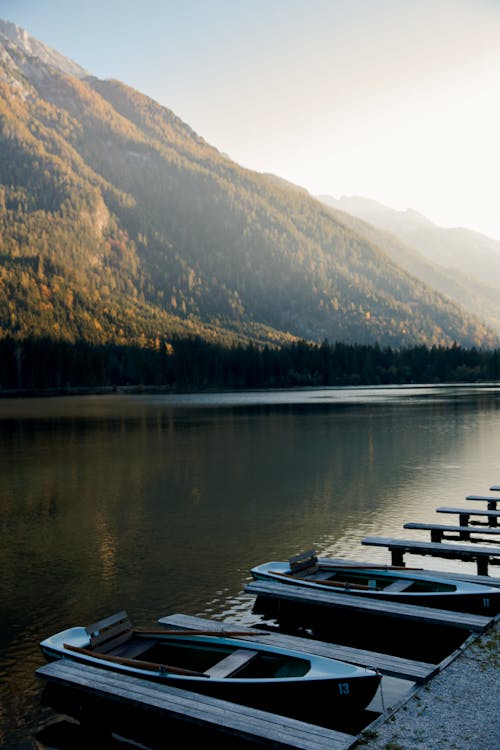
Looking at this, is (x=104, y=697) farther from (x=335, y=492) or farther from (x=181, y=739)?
(x=335, y=492)

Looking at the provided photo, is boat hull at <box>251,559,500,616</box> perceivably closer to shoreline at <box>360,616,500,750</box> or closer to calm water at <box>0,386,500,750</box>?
calm water at <box>0,386,500,750</box>

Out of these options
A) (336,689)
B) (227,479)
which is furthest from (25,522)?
(336,689)

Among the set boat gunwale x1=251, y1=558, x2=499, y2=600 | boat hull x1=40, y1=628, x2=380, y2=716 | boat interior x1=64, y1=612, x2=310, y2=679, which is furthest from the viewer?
boat gunwale x1=251, y1=558, x2=499, y2=600

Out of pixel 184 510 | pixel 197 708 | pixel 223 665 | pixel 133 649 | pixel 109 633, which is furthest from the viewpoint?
pixel 184 510

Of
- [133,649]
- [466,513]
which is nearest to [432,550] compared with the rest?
[466,513]

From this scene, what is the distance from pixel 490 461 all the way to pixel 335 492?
671 inches

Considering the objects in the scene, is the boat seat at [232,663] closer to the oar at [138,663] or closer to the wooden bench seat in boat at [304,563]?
the oar at [138,663]

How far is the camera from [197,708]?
12.4 m

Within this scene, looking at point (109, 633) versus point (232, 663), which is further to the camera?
point (109, 633)

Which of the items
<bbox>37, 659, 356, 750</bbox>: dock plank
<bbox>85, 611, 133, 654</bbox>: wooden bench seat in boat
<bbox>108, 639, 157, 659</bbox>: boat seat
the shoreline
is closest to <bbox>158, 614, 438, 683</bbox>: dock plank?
the shoreline

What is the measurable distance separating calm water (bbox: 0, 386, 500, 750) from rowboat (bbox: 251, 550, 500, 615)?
1951 millimetres

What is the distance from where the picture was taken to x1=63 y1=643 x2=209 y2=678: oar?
547 inches

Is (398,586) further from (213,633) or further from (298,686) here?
(298,686)

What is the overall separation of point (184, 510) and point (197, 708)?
24.0m
